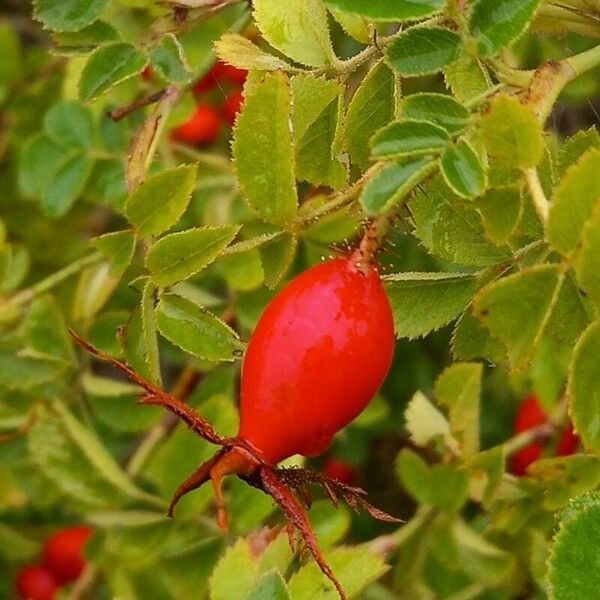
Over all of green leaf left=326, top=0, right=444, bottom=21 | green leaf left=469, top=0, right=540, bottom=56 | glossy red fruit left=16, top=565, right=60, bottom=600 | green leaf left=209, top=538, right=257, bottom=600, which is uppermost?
green leaf left=326, top=0, right=444, bottom=21

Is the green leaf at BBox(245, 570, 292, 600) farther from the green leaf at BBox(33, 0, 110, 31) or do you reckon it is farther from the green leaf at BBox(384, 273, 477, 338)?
the green leaf at BBox(33, 0, 110, 31)

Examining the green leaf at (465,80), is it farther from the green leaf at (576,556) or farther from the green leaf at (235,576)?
the green leaf at (235,576)

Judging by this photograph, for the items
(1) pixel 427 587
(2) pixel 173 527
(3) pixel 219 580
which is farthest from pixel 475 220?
(1) pixel 427 587

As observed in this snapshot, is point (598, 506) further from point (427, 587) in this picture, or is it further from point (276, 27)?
point (427, 587)

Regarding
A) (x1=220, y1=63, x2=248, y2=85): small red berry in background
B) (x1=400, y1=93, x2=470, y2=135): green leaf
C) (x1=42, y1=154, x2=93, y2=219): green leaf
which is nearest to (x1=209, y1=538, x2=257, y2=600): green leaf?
(x1=400, y1=93, x2=470, y2=135): green leaf

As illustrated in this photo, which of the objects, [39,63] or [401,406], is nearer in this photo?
[39,63]

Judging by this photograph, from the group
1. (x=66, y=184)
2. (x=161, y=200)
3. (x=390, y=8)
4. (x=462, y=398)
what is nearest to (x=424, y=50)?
(x=390, y=8)
